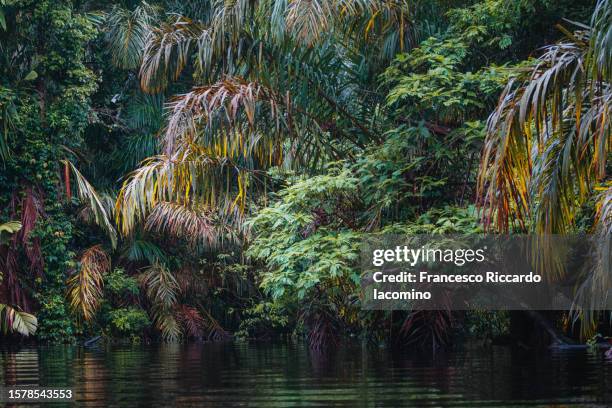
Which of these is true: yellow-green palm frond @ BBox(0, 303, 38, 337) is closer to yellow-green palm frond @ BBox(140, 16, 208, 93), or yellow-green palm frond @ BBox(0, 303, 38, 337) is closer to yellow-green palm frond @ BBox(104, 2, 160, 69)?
yellow-green palm frond @ BBox(104, 2, 160, 69)

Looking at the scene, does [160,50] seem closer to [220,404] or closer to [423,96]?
Answer: [423,96]

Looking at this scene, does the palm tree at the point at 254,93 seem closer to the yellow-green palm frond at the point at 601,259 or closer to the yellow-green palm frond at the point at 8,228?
the yellow-green palm frond at the point at 601,259

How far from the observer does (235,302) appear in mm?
25062

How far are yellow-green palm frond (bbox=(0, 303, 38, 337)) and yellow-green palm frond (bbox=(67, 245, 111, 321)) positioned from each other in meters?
1.62

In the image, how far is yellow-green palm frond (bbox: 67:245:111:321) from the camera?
797 inches

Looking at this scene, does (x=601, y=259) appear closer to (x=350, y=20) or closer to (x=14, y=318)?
(x=350, y=20)

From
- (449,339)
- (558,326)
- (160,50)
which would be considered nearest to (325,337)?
(449,339)

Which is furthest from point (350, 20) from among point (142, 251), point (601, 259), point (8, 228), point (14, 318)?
point (142, 251)

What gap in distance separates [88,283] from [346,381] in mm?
13468

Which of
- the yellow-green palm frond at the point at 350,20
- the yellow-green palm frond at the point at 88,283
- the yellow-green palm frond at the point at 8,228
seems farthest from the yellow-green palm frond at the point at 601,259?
the yellow-green palm frond at the point at 88,283

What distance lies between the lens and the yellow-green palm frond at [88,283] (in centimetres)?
2023

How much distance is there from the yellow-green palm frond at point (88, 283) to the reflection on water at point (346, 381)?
8703 millimetres

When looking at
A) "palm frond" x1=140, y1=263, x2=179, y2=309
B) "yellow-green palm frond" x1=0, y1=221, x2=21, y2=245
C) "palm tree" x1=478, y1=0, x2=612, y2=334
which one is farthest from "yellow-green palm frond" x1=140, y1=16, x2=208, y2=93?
"palm frond" x1=140, y1=263, x2=179, y2=309

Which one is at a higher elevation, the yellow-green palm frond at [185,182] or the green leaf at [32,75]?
the green leaf at [32,75]
